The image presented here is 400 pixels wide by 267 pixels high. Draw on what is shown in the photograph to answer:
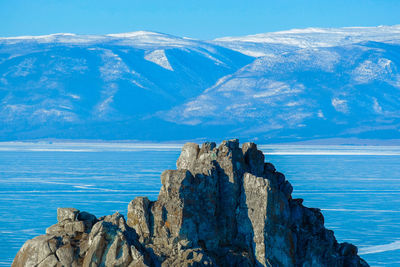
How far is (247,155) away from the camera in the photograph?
1881 centimetres

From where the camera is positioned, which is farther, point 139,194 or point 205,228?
point 139,194

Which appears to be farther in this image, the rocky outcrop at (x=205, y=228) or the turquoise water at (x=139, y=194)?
the turquoise water at (x=139, y=194)

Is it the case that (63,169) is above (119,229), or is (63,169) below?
above

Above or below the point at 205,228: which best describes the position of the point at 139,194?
above

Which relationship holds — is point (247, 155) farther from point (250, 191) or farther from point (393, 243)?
point (393, 243)

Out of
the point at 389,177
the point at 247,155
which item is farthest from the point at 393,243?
the point at 389,177

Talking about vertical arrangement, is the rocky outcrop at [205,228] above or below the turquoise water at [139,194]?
below

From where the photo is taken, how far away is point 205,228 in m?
16.5

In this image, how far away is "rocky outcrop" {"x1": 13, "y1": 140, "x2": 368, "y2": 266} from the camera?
45.7 ft

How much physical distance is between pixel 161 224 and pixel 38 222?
22.9 meters

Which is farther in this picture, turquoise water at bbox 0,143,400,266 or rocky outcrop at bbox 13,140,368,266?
turquoise water at bbox 0,143,400,266

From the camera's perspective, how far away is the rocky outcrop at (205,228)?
548 inches

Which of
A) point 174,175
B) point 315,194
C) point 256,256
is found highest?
point 315,194

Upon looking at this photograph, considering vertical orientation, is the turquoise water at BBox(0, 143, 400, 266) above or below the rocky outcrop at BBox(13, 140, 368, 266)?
above
